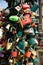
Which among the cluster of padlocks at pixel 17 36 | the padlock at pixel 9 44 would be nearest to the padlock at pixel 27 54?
the cluster of padlocks at pixel 17 36

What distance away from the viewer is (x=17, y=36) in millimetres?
2203

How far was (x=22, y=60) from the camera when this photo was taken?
2.24 meters

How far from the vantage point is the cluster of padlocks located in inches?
86.4

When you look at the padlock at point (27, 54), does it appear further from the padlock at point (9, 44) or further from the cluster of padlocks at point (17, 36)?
the padlock at point (9, 44)

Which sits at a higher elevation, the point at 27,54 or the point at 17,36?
the point at 17,36

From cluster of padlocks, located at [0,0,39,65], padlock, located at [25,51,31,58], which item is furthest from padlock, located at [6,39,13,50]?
padlock, located at [25,51,31,58]

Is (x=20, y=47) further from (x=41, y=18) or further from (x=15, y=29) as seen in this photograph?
(x=41, y=18)

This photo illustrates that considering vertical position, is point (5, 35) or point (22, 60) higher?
point (5, 35)

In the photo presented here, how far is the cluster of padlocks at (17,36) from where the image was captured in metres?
2.19

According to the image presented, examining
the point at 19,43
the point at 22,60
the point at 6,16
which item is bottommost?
the point at 22,60

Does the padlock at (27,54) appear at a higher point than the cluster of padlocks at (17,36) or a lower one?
lower

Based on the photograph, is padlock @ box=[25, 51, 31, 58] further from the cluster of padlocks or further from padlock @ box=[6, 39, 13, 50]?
padlock @ box=[6, 39, 13, 50]

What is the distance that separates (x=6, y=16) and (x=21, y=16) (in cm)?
13

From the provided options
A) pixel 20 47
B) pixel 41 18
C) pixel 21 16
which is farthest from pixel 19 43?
pixel 41 18
